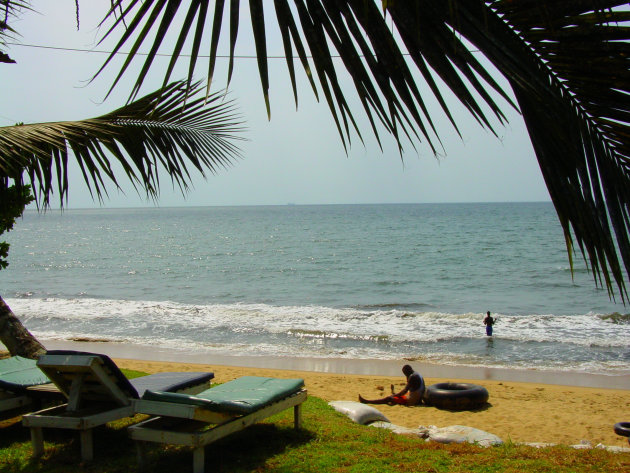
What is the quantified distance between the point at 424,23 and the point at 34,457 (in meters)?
4.59

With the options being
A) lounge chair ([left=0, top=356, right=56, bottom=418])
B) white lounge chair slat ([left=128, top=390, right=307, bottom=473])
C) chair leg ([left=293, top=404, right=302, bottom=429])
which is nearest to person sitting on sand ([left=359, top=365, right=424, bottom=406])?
chair leg ([left=293, top=404, right=302, bottom=429])

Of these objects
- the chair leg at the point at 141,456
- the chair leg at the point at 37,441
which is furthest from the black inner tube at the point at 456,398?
the chair leg at the point at 37,441

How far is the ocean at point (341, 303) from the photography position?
15070 millimetres

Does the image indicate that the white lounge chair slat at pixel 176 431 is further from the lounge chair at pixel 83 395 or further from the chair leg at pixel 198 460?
the lounge chair at pixel 83 395

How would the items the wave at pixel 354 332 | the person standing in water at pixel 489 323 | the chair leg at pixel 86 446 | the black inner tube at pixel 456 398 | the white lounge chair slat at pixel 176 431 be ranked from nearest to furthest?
1. the white lounge chair slat at pixel 176 431
2. the chair leg at pixel 86 446
3. the black inner tube at pixel 456 398
4. the wave at pixel 354 332
5. the person standing in water at pixel 489 323

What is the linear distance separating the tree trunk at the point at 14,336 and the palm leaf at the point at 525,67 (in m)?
5.76

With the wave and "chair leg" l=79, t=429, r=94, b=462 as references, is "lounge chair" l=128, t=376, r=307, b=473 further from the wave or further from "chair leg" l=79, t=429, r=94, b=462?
the wave

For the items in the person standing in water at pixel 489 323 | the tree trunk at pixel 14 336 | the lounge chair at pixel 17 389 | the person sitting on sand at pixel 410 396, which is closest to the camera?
the lounge chair at pixel 17 389

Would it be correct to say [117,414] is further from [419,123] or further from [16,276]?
[16,276]

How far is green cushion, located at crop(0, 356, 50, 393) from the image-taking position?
5.14m

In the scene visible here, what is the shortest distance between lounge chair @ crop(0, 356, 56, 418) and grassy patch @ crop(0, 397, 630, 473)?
21cm

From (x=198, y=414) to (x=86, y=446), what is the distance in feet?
3.06

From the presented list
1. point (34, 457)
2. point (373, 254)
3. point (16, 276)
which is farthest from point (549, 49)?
point (373, 254)

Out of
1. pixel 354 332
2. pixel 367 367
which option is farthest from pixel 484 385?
pixel 354 332
